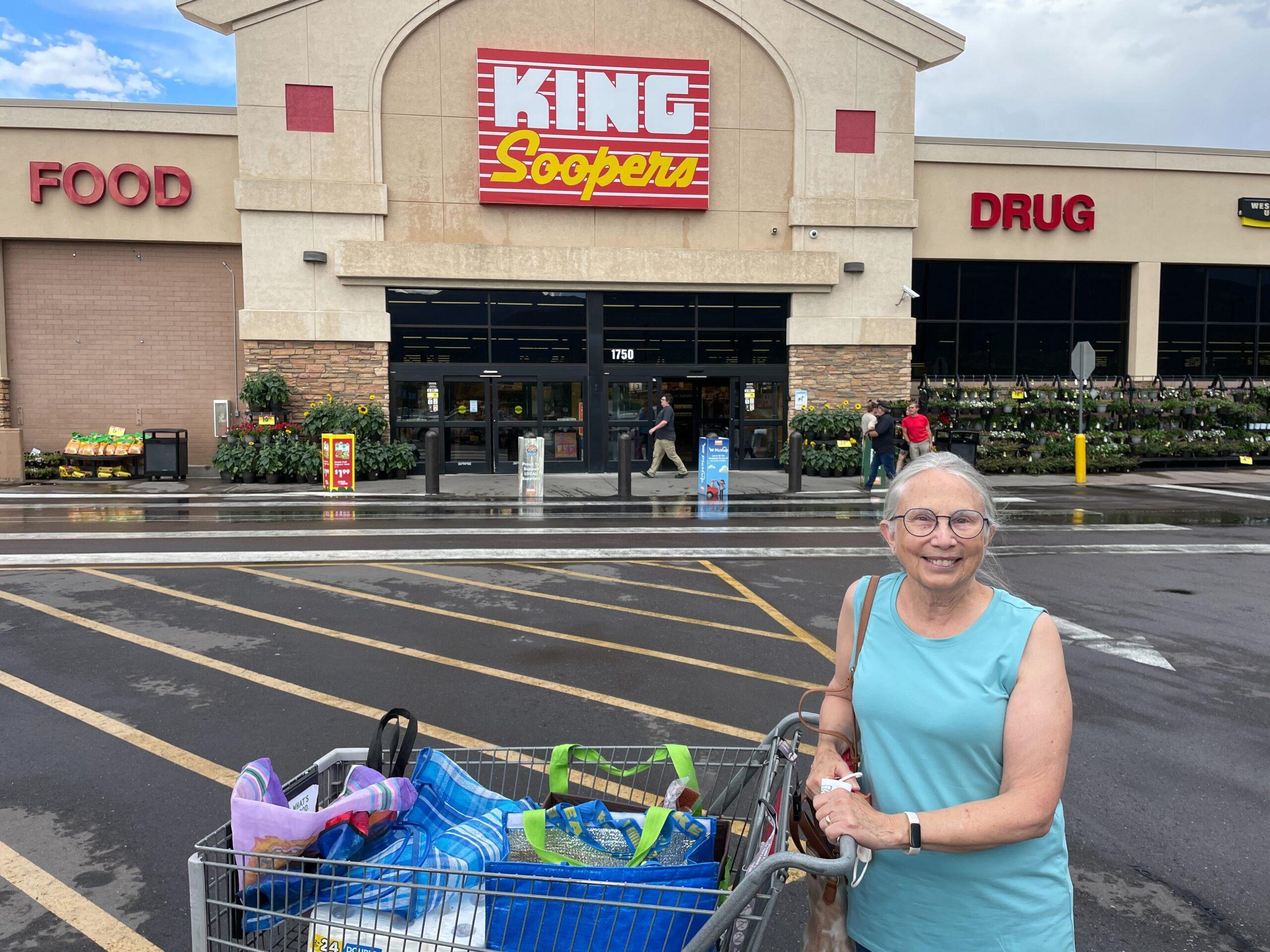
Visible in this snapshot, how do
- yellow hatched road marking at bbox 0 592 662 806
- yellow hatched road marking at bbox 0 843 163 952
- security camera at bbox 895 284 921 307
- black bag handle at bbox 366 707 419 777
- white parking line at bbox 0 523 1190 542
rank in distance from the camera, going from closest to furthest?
black bag handle at bbox 366 707 419 777
yellow hatched road marking at bbox 0 843 163 952
yellow hatched road marking at bbox 0 592 662 806
white parking line at bbox 0 523 1190 542
security camera at bbox 895 284 921 307

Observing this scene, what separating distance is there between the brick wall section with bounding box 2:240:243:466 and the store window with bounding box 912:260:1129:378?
17412 millimetres

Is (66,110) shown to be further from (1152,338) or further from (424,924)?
(1152,338)

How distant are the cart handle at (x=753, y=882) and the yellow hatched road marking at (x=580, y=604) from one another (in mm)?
5042

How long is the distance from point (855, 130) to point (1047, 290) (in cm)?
713

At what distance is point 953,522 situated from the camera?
6.64 ft

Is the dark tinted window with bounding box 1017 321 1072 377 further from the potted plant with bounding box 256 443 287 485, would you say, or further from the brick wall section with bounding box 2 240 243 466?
the brick wall section with bounding box 2 240 243 466

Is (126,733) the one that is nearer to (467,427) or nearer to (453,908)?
(453,908)

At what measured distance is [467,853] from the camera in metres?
2.10

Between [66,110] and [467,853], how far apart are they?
22635 millimetres

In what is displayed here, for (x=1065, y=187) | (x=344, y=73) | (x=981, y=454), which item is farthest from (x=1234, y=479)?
(x=344, y=73)

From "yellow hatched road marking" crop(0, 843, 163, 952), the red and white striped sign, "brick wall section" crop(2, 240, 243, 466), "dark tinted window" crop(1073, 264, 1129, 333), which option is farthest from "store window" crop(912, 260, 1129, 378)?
"yellow hatched road marking" crop(0, 843, 163, 952)

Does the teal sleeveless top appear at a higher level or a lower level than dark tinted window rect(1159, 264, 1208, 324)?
lower

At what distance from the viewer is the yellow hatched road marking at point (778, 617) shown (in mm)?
6566

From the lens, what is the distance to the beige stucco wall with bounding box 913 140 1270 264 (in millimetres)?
22188
